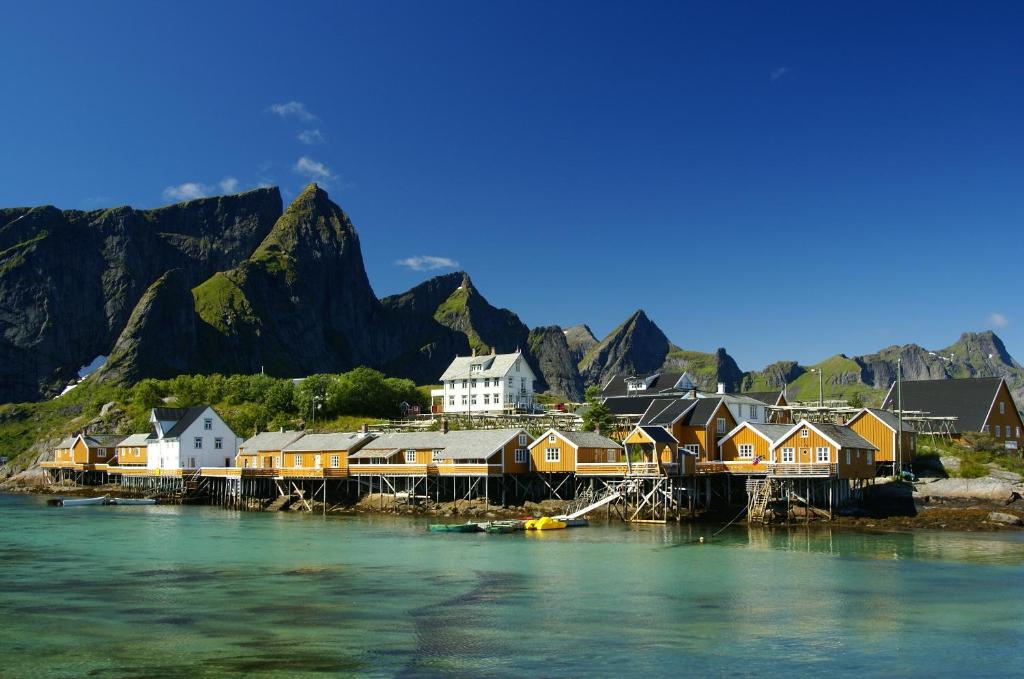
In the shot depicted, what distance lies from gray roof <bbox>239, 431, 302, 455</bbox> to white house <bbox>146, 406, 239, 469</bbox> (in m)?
8.81

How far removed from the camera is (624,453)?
6131cm

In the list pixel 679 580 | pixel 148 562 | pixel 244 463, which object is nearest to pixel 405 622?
pixel 679 580

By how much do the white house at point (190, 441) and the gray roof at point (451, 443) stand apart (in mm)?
25755

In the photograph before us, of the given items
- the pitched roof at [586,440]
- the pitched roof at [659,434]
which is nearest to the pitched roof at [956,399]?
the pitched roof at [659,434]

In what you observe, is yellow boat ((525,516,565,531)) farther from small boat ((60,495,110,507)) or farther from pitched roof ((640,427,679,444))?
small boat ((60,495,110,507))

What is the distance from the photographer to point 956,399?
68.4 m

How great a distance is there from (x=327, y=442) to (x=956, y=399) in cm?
5119

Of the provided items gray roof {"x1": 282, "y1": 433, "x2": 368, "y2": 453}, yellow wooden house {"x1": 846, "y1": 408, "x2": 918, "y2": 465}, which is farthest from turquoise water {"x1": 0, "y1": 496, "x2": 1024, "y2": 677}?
gray roof {"x1": 282, "y1": 433, "x2": 368, "y2": 453}

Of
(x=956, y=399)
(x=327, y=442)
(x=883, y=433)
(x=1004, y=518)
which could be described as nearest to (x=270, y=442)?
(x=327, y=442)

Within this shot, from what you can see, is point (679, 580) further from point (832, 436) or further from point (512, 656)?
point (832, 436)

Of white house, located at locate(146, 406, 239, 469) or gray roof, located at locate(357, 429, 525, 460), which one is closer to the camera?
gray roof, located at locate(357, 429, 525, 460)

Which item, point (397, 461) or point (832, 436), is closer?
point (832, 436)

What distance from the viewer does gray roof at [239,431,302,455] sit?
78.5 m

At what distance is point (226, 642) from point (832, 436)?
1609 inches
